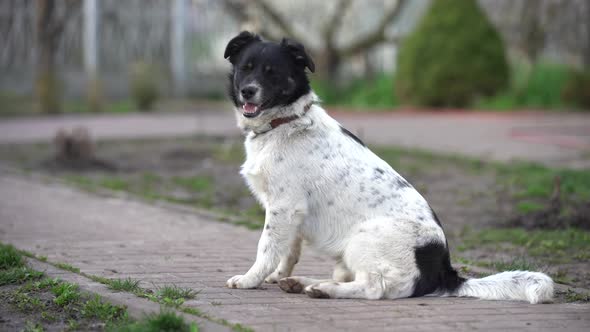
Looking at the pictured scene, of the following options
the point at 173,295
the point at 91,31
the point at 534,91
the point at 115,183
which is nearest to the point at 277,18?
the point at 91,31

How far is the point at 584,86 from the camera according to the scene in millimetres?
20641

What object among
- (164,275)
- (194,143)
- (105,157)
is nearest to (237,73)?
(164,275)

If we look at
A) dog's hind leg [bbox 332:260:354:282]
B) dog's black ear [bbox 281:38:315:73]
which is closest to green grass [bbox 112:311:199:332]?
dog's hind leg [bbox 332:260:354:282]

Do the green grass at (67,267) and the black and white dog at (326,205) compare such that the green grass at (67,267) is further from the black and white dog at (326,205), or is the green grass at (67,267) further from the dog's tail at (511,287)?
the dog's tail at (511,287)

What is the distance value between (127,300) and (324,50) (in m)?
21.0

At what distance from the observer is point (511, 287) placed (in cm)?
546

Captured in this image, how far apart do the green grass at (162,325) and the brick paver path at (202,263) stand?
36 cm

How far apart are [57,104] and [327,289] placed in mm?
17561

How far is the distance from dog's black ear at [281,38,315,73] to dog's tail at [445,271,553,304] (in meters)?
1.78

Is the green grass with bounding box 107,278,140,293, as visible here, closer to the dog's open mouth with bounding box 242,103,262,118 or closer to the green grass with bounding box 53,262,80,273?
the green grass with bounding box 53,262,80,273

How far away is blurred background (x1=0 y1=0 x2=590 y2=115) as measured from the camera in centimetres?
2119

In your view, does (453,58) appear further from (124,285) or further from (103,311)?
(103,311)

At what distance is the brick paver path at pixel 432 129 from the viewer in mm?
13625

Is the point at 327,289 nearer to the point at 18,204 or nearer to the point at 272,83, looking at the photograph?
the point at 272,83
